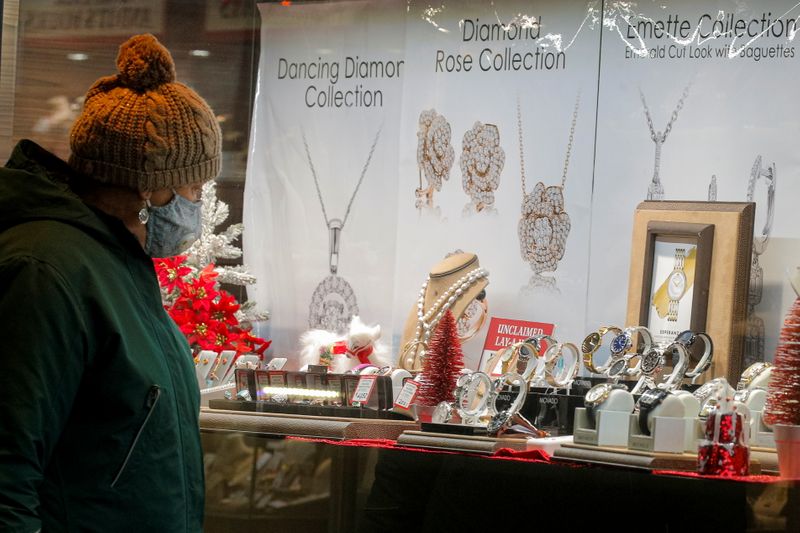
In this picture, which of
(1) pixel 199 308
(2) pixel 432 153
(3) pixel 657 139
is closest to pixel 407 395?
(1) pixel 199 308

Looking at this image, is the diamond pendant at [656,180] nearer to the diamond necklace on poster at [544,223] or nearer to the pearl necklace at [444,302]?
the diamond necklace on poster at [544,223]

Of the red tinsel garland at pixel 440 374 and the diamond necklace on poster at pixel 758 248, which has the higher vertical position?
the diamond necklace on poster at pixel 758 248

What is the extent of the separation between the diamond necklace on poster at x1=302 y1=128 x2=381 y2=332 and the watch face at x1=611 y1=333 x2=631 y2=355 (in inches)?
76.9

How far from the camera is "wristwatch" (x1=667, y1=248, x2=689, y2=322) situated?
3547 mm

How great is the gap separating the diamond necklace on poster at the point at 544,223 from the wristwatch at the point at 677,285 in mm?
603

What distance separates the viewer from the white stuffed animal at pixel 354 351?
4.33m

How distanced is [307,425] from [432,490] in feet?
1.38

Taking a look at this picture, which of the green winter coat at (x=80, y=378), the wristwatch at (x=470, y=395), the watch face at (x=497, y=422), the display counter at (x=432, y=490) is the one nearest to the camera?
the green winter coat at (x=80, y=378)

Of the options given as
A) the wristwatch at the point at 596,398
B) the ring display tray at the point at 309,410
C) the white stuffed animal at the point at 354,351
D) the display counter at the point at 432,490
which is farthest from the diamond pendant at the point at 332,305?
the wristwatch at the point at 596,398

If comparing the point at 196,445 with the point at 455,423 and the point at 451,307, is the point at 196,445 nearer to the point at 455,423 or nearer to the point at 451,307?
the point at 455,423

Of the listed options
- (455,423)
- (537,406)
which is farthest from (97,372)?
(537,406)

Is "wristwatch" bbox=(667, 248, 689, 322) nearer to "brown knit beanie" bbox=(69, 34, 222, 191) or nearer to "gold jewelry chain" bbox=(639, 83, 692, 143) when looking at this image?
"gold jewelry chain" bbox=(639, 83, 692, 143)

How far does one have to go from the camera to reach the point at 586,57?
4.12 meters

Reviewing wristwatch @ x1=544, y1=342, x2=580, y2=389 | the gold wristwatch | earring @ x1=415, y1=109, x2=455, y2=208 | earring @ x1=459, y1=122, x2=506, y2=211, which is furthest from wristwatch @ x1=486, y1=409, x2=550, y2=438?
earring @ x1=415, y1=109, x2=455, y2=208
